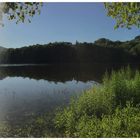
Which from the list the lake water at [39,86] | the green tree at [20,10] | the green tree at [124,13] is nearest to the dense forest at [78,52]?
the lake water at [39,86]

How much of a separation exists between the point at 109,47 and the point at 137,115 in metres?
1.26

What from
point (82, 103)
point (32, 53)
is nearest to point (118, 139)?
point (82, 103)

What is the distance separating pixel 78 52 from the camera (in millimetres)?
7980

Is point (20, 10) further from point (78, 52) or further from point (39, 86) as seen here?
point (39, 86)

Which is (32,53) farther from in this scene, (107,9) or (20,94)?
(107,9)

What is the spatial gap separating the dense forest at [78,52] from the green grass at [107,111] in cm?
44

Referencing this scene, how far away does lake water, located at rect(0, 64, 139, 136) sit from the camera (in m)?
8.04

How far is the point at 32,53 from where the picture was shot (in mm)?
7984

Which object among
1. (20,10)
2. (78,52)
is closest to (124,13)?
(78,52)

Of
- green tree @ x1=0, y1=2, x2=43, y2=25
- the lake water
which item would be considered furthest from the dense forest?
green tree @ x1=0, y1=2, x2=43, y2=25

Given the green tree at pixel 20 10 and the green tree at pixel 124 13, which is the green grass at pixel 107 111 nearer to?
the green tree at pixel 124 13

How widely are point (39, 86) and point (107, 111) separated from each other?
4.69 feet

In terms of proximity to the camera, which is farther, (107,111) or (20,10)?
(107,111)

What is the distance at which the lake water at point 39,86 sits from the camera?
316 inches
